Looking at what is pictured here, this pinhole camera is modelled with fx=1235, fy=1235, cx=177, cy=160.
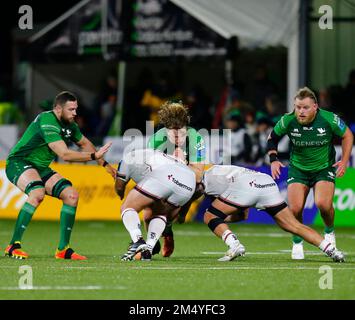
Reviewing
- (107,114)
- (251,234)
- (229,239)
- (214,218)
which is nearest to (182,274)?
(229,239)

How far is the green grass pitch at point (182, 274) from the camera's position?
428 inches

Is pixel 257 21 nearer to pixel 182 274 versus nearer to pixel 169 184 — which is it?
pixel 169 184

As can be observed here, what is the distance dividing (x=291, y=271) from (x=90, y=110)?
630 inches

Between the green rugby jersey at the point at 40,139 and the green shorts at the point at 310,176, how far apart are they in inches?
105

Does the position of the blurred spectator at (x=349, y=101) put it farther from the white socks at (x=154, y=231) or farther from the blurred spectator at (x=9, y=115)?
the white socks at (x=154, y=231)

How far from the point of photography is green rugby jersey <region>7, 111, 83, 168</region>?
1476 cm

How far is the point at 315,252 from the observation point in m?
16.2

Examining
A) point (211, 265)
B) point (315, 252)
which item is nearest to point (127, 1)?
point (315, 252)

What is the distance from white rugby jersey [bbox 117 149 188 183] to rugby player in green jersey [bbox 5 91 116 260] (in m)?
0.28

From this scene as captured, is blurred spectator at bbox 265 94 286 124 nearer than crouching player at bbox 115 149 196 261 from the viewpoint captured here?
No

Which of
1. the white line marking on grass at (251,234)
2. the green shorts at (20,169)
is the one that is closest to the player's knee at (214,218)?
the green shorts at (20,169)

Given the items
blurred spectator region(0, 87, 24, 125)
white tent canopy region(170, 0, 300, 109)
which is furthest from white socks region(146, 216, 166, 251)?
blurred spectator region(0, 87, 24, 125)

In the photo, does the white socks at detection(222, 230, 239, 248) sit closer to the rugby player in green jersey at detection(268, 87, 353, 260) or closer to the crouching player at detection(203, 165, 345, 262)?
the crouching player at detection(203, 165, 345, 262)

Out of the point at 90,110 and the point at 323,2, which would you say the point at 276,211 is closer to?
the point at 323,2
